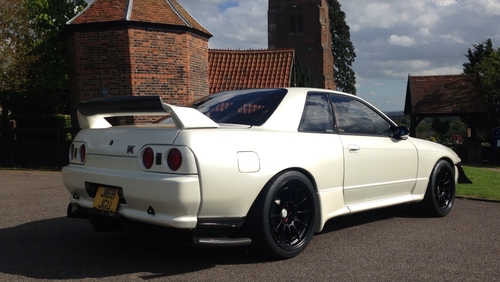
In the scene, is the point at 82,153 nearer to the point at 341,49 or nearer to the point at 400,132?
the point at 400,132

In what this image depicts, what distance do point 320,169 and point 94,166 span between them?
198 cm

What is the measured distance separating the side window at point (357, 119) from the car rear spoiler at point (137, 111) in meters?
1.58

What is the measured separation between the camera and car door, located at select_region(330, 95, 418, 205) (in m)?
4.94

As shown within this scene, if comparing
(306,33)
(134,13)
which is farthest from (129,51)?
(306,33)

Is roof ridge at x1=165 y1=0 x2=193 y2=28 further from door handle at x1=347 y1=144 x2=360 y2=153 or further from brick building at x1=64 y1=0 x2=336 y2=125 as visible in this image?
door handle at x1=347 y1=144 x2=360 y2=153

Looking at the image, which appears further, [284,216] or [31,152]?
[31,152]

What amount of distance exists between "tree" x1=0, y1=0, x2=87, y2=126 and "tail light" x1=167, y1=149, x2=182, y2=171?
14.0 m

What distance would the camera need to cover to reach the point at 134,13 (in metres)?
15.3

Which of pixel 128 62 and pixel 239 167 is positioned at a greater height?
pixel 128 62

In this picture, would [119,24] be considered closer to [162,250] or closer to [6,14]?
[6,14]

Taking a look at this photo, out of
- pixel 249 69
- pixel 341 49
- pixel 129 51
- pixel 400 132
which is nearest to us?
pixel 400 132

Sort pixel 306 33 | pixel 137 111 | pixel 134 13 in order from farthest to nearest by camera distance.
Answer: pixel 306 33, pixel 134 13, pixel 137 111

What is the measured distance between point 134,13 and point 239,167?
12612 mm

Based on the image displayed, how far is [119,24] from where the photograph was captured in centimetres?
1495
